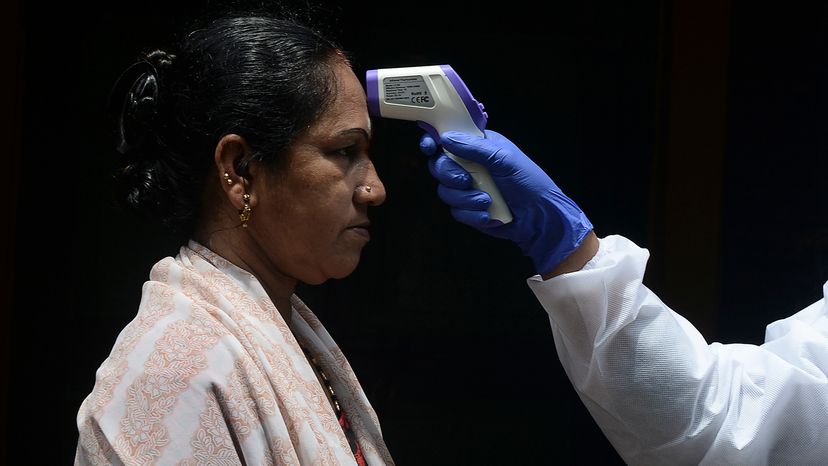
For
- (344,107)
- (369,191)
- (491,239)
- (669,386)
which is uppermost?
(344,107)

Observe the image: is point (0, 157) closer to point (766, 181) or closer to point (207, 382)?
point (207, 382)

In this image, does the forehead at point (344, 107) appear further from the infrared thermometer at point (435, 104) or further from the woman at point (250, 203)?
the infrared thermometer at point (435, 104)

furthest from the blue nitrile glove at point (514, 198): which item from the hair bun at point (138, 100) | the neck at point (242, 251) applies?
the hair bun at point (138, 100)

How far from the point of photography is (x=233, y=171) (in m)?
1.63

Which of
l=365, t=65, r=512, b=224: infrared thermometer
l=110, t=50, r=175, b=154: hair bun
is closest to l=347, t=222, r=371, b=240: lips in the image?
l=365, t=65, r=512, b=224: infrared thermometer

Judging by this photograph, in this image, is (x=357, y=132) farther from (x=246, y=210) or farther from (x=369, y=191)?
(x=246, y=210)

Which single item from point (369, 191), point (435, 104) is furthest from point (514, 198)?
point (369, 191)

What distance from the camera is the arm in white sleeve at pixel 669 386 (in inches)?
76.4

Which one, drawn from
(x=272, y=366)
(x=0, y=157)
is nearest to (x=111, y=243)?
(x=0, y=157)

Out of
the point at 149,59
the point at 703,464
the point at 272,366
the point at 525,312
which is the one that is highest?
the point at 149,59

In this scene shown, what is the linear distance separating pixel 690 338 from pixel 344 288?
168cm

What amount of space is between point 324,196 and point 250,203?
0.12 m

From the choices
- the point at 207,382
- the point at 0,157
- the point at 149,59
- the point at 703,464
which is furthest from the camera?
the point at 0,157

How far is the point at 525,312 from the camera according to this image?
11.9ft
